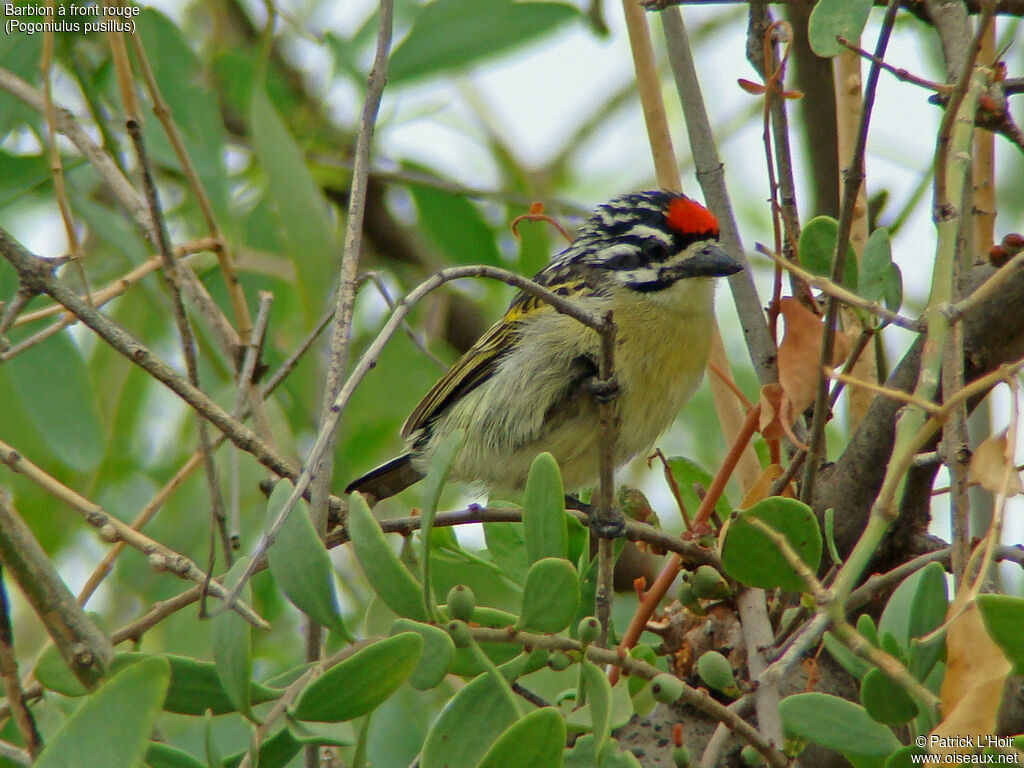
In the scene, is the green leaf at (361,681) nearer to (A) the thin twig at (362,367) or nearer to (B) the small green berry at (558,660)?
(A) the thin twig at (362,367)

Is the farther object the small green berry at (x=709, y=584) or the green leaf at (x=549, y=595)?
the small green berry at (x=709, y=584)

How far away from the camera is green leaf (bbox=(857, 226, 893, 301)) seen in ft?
6.64

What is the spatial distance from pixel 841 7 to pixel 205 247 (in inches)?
65.9

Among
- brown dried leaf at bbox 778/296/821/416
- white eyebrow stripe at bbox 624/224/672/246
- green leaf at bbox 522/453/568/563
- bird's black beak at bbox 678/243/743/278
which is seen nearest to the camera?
green leaf at bbox 522/453/568/563

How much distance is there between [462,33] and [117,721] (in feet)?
9.43

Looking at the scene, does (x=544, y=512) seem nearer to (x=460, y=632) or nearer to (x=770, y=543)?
(x=460, y=632)

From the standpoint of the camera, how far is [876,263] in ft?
6.66

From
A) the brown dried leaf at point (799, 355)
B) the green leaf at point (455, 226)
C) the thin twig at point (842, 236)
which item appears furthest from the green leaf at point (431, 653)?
the green leaf at point (455, 226)

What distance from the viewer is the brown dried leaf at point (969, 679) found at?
4.36 ft

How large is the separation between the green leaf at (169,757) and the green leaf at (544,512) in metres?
0.56

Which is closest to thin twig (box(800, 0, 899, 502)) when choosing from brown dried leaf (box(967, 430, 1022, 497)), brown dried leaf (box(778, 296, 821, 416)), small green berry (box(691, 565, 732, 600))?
brown dried leaf (box(778, 296, 821, 416))

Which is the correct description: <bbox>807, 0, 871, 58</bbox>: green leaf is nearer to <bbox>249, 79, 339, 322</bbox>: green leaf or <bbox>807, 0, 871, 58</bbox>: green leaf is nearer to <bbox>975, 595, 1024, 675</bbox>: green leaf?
<bbox>975, 595, 1024, 675</bbox>: green leaf

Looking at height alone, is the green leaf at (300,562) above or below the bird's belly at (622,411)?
below

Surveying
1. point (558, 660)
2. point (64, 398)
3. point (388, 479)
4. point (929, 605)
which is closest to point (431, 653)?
point (558, 660)
